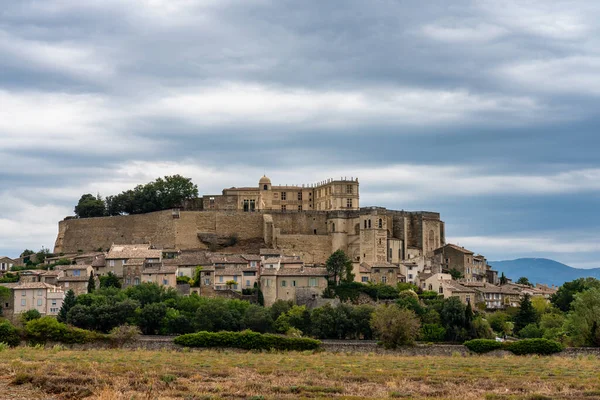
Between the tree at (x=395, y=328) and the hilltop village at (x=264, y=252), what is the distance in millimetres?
13852

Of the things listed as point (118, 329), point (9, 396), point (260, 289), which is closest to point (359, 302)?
point (260, 289)

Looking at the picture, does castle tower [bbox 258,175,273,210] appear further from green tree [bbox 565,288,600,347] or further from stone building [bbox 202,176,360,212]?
green tree [bbox 565,288,600,347]

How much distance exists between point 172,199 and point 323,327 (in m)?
38.8

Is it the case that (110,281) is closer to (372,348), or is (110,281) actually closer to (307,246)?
(307,246)

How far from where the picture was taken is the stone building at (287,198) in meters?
93.0

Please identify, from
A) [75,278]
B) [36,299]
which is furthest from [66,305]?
[75,278]

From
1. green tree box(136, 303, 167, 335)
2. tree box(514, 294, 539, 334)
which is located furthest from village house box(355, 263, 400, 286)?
green tree box(136, 303, 167, 335)

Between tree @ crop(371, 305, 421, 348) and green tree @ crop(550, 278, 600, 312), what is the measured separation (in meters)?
26.9

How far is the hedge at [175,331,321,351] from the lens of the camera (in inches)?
1898

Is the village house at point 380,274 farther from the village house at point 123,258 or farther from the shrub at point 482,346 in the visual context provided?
the shrub at point 482,346

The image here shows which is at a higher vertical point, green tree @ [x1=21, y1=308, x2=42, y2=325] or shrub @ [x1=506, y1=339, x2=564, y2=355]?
green tree @ [x1=21, y1=308, x2=42, y2=325]

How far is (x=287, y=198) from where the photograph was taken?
99.3 meters

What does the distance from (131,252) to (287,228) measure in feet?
57.4

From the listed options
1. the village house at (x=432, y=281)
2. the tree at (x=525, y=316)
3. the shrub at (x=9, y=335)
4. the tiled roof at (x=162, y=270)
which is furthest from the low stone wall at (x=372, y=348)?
the village house at (x=432, y=281)
